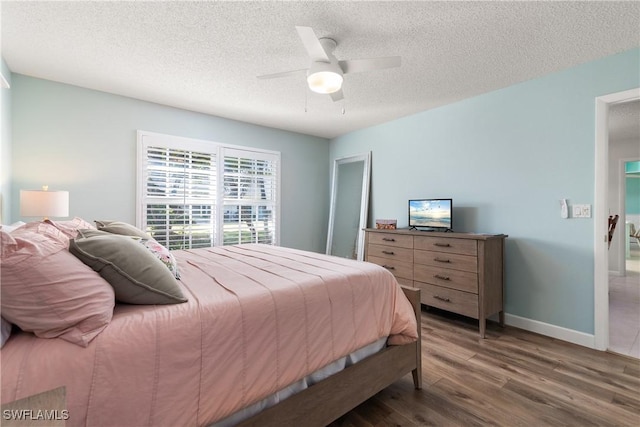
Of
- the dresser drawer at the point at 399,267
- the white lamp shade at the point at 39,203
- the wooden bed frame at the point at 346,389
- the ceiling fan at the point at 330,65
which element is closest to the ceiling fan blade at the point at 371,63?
the ceiling fan at the point at 330,65

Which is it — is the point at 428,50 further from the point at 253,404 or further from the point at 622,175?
the point at 622,175

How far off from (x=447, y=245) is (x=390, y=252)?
0.72m

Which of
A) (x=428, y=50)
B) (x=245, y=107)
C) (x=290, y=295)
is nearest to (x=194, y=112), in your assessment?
(x=245, y=107)

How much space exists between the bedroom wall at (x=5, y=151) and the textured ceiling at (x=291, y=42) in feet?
0.94

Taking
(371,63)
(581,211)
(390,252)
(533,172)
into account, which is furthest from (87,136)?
(581,211)

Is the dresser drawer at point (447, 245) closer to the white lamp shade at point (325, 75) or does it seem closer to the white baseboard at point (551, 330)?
the white baseboard at point (551, 330)

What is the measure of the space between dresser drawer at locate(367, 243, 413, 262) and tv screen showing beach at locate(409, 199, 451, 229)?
40 centimetres

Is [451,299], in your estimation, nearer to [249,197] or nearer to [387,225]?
[387,225]

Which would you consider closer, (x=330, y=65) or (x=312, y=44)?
(x=312, y=44)

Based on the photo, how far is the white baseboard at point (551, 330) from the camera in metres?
2.42

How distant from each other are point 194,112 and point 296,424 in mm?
3734

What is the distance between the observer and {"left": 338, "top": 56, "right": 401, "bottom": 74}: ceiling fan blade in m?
1.84

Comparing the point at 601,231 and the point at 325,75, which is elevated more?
the point at 325,75

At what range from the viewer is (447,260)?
2.84 meters
